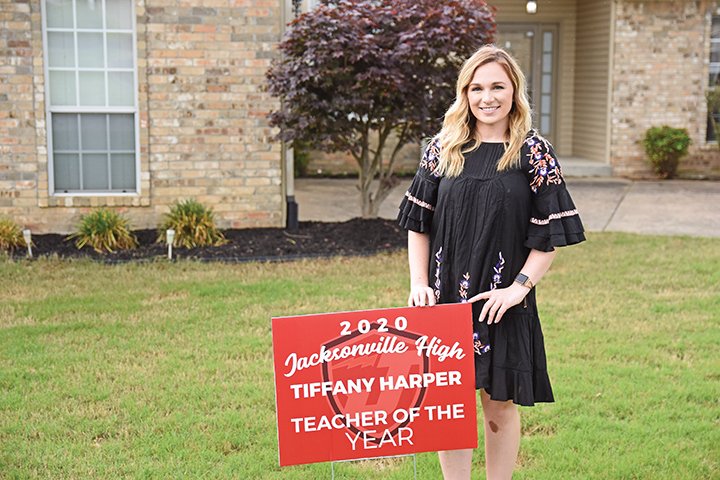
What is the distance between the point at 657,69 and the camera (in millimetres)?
14992

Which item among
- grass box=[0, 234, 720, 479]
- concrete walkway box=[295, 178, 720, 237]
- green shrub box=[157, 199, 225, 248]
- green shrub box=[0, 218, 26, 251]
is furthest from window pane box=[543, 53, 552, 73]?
green shrub box=[0, 218, 26, 251]

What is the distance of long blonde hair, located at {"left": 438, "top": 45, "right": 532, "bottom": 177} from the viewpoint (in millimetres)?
3637

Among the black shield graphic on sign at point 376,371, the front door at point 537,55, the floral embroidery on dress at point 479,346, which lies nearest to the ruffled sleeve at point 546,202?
the floral embroidery on dress at point 479,346

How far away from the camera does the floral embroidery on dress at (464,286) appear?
12.0 feet

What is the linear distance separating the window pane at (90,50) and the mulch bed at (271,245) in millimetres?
1648

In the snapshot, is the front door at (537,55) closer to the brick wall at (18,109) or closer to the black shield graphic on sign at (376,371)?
the brick wall at (18,109)

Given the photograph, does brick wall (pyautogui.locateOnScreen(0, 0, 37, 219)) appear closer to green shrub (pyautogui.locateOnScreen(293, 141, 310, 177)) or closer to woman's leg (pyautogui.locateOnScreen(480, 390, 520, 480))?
green shrub (pyautogui.locateOnScreen(293, 141, 310, 177))

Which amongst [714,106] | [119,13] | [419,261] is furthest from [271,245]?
[714,106]

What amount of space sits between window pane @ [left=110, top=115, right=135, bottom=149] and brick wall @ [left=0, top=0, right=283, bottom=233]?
0.52 feet

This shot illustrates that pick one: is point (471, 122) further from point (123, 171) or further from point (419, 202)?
point (123, 171)

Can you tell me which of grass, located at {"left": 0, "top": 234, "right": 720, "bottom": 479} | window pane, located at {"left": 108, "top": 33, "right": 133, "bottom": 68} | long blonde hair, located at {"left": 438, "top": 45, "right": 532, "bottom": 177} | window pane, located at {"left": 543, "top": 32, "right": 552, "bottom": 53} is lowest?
grass, located at {"left": 0, "top": 234, "right": 720, "bottom": 479}

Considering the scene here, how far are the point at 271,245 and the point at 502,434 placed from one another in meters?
5.77

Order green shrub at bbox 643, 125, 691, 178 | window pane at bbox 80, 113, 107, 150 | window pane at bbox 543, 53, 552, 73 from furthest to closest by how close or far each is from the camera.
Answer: window pane at bbox 543, 53, 552, 73
green shrub at bbox 643, 125, 691, 178
window pane at bbox 80, 113, 107, 150

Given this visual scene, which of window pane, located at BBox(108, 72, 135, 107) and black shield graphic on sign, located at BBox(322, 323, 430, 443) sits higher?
window pane, located at BBox(108, 72, 135, 107)
